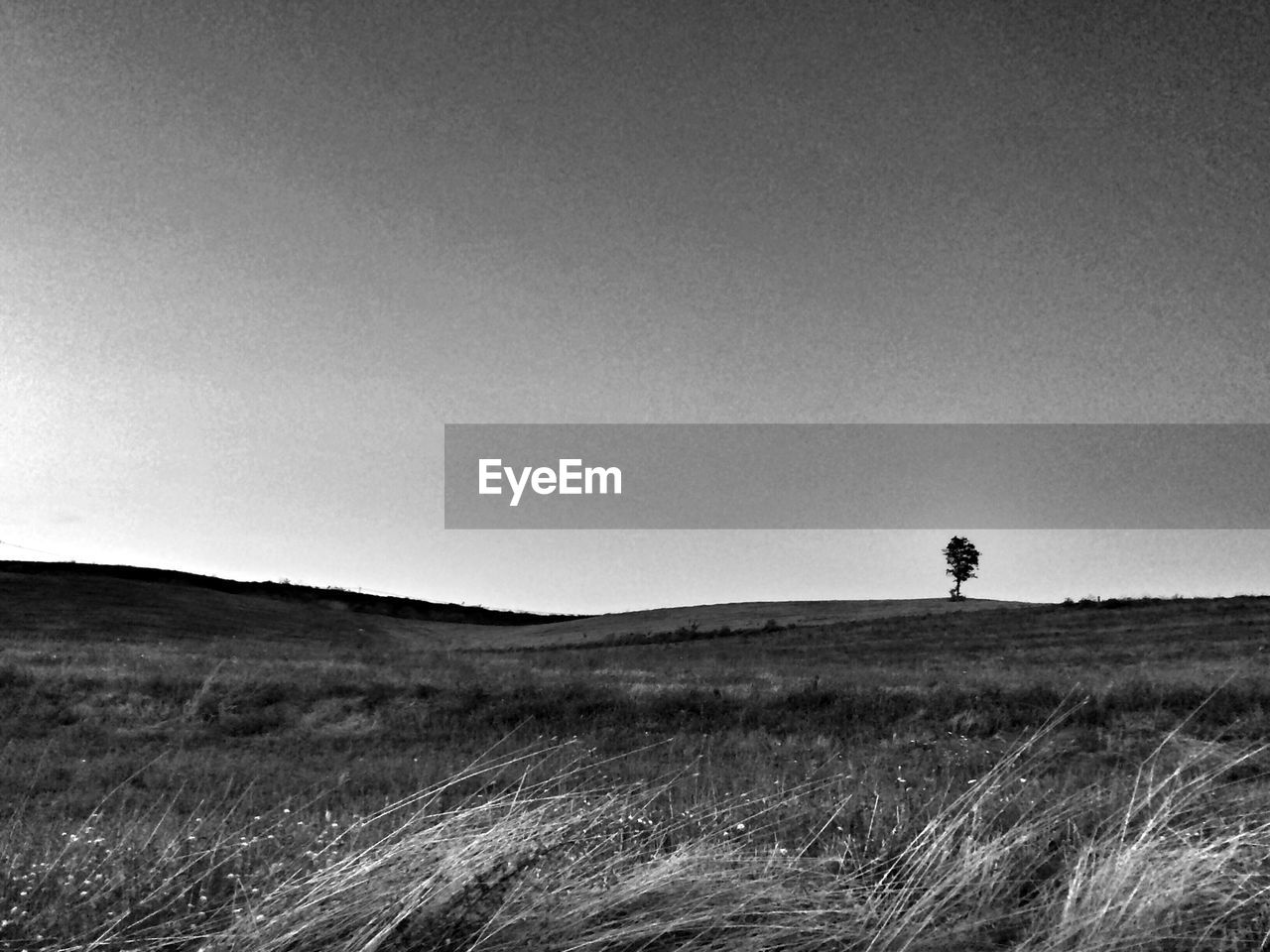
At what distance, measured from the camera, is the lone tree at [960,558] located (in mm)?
77750

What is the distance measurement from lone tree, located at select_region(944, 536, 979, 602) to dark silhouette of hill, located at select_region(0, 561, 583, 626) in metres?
30.2

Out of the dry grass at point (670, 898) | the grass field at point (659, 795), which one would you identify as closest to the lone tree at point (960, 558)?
the grass field at point (659, 795)

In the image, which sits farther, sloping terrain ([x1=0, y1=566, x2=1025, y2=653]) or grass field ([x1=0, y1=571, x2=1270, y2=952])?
sloping terrain ([x1=0, y1=566, x2=1025, y2=653])

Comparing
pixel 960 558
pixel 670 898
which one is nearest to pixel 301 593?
pixel 960 558

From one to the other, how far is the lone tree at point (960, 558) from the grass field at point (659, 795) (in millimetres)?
32824

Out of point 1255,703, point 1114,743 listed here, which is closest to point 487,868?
point 1114,743

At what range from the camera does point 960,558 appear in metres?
78.0

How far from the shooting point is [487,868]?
4.18 metres

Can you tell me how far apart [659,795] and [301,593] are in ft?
219

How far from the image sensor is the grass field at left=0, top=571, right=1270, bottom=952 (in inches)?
164

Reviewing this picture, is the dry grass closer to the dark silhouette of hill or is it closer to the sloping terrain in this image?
the sloping terrain

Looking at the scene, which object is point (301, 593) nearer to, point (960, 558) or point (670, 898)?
point (960, 558)

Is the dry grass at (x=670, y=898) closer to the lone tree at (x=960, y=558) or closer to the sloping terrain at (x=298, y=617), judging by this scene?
the sloping terrain at (x=298, y=617)

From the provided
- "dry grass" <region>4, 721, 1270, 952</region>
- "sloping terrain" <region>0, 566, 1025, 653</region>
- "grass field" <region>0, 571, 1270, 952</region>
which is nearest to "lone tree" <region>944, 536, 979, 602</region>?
"sloping terrain" <region>0, 566, 1025, 653</region>
